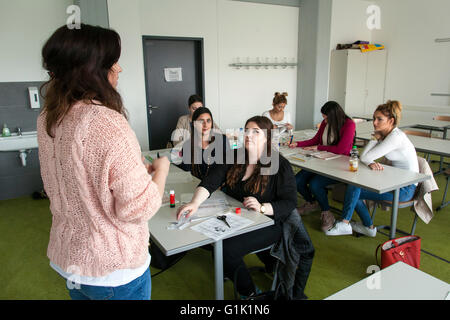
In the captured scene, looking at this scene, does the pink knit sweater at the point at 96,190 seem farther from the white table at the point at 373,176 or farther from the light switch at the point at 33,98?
the light switch at the point at 33,98

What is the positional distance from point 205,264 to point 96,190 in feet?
6.85

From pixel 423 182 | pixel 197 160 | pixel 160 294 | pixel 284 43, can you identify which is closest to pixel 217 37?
pixel 284 43

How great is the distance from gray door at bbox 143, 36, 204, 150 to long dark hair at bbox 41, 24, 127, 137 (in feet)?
15.2

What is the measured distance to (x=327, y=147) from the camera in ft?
12.3

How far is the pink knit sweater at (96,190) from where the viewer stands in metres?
0.98

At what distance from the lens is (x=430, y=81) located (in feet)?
23.8

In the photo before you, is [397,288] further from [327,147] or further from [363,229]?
[327,147]

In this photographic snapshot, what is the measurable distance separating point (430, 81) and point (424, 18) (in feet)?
4.26

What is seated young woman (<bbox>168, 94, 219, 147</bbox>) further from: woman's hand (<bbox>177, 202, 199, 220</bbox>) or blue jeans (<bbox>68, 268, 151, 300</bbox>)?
blue jeans (<bbox>68, 268, 151, 300</bbox>)

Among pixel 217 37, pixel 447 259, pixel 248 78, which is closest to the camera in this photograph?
pixel 447 259

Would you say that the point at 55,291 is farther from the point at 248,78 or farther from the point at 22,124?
the point at 248,78

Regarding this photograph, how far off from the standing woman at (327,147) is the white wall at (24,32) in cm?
353

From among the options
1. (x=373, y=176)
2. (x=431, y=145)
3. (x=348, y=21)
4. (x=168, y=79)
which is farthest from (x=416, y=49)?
(x=373, y=176)

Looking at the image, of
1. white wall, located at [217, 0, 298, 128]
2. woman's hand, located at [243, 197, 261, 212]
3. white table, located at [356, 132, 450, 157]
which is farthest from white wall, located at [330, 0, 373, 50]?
woman's hand, located at [243, 197, 261, 212]
